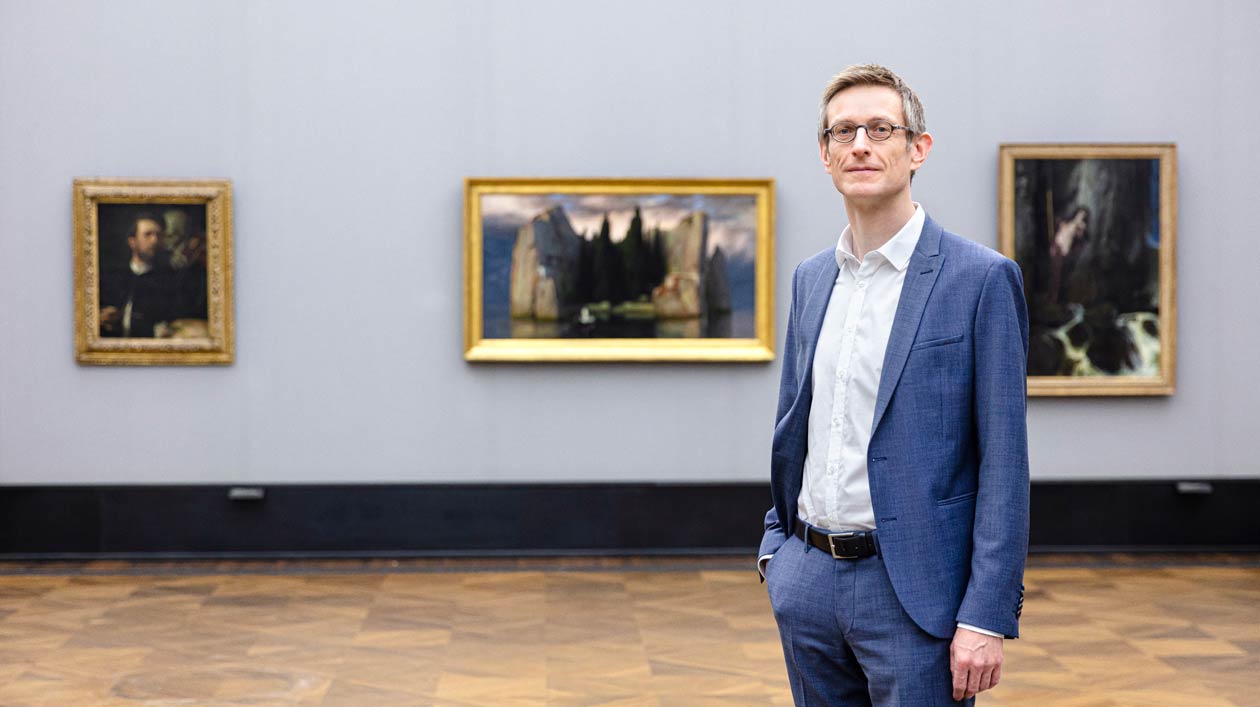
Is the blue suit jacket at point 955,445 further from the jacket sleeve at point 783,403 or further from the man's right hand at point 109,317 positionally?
the man's right hand at point 109,317

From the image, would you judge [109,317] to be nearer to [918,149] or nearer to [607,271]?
[607,271]

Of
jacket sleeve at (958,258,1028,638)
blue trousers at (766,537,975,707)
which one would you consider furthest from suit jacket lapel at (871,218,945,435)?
blue trousers at (766,537,975,707)

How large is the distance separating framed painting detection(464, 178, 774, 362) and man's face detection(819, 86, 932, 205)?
754 cm

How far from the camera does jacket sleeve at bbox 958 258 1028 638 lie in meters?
2.69

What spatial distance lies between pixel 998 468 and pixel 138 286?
29.7 feet

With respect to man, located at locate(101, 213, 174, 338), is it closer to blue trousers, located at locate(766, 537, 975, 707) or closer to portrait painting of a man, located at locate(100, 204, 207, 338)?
portrait painting of a man, located at locate(100, 204, 207, 338)

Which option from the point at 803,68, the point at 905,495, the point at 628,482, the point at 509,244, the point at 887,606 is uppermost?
the point at 803,68

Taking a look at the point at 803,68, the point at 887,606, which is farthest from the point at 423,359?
the point at 887,606

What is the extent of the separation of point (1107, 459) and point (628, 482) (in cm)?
419

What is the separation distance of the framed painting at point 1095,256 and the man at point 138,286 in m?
7.14

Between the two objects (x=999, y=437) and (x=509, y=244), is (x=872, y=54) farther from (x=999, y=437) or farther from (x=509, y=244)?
(x=999, y=437)

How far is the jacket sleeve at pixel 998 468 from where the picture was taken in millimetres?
2689

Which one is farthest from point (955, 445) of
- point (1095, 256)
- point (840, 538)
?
point (1095, 256)

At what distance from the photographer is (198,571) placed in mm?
10016
